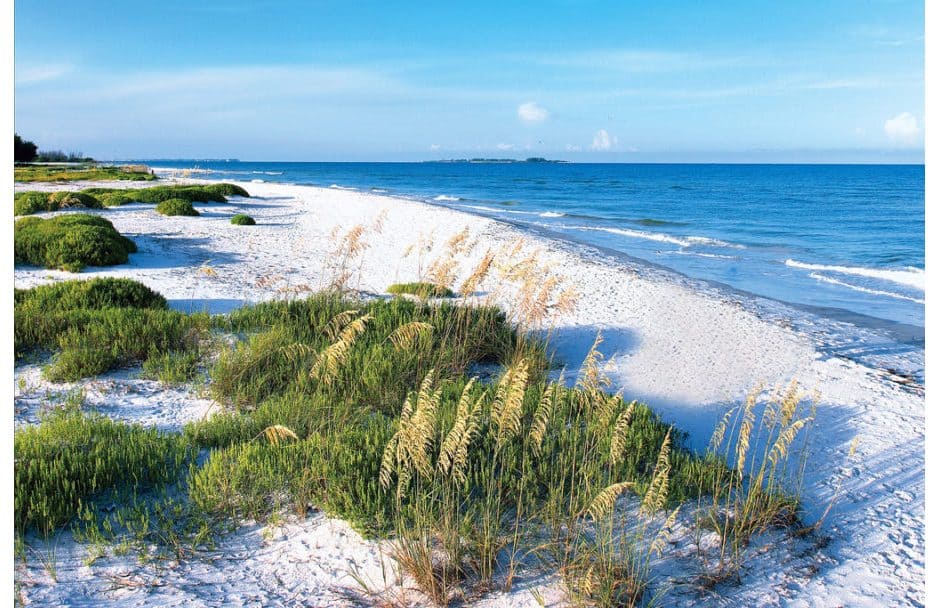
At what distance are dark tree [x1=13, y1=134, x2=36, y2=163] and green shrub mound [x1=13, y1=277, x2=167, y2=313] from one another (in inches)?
2556

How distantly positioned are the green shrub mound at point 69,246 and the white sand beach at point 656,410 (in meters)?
0.33

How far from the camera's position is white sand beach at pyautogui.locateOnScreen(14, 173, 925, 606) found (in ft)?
12.8

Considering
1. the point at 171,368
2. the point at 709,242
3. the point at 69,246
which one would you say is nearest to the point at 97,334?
the point at 171,368

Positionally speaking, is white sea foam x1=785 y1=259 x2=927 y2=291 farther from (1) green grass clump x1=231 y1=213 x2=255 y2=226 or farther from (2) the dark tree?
(2) the dark tree

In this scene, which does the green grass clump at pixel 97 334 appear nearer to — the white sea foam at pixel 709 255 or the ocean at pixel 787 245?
the ocean at pixel 787 245

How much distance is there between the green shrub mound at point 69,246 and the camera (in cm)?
1237

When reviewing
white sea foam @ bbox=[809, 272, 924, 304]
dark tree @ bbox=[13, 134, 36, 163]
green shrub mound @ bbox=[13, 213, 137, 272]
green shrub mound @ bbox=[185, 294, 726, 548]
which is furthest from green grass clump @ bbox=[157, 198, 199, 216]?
dark tree @ bbox=[13, 134, 36, 163]

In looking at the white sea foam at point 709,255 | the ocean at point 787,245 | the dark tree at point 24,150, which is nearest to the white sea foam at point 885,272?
the ocean at point 787,245

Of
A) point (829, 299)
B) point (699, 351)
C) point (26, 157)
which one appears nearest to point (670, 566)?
point (699, 351)

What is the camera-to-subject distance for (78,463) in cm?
461

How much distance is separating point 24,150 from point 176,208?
54274mm

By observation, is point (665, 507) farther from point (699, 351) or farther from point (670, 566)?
point (699, 351)
